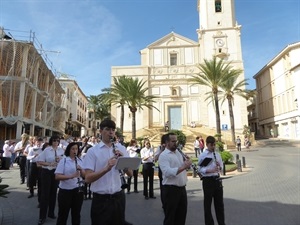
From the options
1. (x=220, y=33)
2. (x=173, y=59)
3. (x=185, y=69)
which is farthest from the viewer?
(x=173, y=59)

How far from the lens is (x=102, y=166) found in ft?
10.2

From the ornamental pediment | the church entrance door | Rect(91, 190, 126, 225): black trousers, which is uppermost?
the ornamental pediment

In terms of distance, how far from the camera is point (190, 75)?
46.2m

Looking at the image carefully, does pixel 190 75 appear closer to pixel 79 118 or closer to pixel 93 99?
pixel 93 99

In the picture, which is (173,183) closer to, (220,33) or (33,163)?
(33,163)

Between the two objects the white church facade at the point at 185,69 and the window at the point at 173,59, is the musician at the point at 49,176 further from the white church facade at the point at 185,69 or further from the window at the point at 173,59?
the window at the point at 173,59

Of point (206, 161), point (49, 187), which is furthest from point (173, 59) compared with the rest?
point (206, 161)

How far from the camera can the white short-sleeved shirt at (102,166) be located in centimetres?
311

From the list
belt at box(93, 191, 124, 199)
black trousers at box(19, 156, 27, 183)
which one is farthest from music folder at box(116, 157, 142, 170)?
black trousers at box(19, 156, 27, 183)

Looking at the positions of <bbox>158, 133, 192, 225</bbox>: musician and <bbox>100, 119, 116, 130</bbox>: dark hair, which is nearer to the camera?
<bbox>100, 119, 116, 130</bbox>: dark hair

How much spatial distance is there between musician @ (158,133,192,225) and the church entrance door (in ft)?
138

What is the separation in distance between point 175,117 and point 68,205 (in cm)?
4178

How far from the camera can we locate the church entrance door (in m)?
46.1

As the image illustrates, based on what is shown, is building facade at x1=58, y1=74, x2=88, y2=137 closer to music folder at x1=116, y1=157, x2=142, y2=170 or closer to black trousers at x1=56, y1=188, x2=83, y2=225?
black trousers at x1=56, y1=188, x2=83, y2=225
